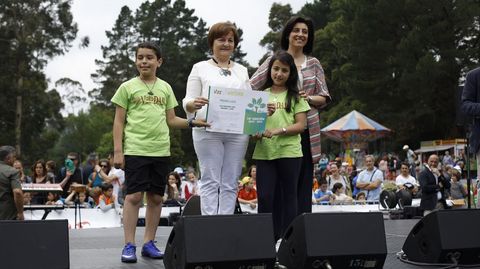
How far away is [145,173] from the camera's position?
16.9ft

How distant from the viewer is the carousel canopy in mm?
32000

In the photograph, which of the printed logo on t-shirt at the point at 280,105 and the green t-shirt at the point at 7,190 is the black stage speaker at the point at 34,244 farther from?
the green t-shirt at the point at 7,190

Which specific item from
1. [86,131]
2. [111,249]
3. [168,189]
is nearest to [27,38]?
[168,189]

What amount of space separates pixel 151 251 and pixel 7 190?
3.62 metres

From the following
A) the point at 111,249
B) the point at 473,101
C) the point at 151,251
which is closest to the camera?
the point at 151,251

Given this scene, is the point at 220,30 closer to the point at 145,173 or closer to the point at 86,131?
the point at 145,173

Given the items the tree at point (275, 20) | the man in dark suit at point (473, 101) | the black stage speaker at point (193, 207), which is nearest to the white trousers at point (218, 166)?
the black stage speaker at point (193, 207)

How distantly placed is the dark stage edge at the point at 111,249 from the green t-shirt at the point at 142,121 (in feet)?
2.73

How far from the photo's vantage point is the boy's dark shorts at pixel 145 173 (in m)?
5.12

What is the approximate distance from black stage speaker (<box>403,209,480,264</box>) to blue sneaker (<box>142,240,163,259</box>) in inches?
76.9

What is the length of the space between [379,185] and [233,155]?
30.9ft

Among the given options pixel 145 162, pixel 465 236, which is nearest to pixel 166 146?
pixel 145 162

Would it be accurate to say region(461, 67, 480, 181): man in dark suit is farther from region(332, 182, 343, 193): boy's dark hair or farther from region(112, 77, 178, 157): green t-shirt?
region(332, 182, 343, 193): boy's dark hair

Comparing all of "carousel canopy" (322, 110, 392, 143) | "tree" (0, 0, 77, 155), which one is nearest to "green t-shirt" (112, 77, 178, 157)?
"carousel canopy" (322, 110, 392, 143)
